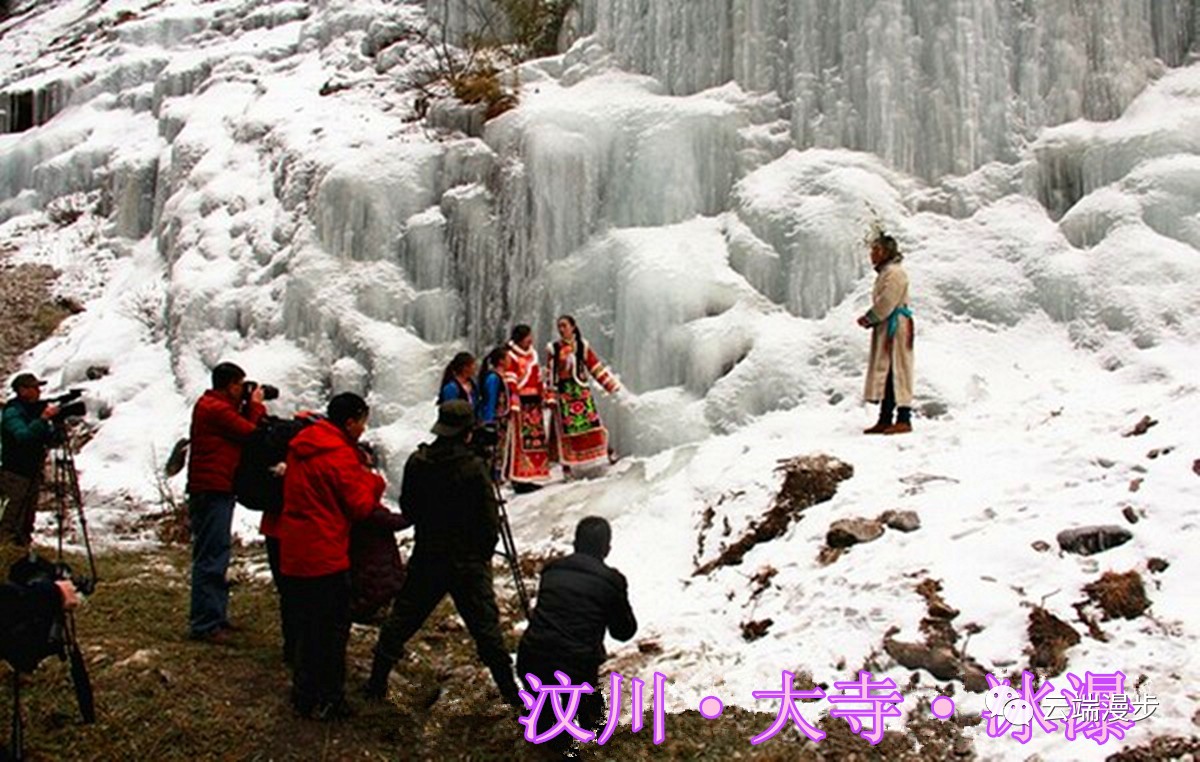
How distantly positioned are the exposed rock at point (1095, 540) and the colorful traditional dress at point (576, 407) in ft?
16.0

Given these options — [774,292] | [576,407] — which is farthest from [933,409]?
[576,407]

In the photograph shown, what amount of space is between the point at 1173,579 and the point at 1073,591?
51cm

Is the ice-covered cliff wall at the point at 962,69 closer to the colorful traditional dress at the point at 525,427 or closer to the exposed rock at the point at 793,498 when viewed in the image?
the colorful traditional dress at the point at 525,427

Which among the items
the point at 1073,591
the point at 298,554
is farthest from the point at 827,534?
the point at 298,554

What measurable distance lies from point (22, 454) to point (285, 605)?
13.9 ft

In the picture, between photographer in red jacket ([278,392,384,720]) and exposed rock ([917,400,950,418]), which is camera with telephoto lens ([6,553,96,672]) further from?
exposed rock ([917,400,950,418])

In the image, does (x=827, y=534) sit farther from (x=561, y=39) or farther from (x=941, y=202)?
(x=561, y=39)

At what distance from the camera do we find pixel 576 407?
10047 millimetres

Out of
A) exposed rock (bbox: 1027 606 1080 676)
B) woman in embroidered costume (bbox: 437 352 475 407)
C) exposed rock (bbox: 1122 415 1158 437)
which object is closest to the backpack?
woman in embroidered costume (bbox: 437 352 475 407)

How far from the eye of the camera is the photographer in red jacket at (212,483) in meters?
6.31

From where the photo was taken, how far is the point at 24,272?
57.6 ft

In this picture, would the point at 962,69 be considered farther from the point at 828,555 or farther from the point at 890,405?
the point at 828,555

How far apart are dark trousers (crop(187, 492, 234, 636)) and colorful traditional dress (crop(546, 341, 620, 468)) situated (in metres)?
4.12

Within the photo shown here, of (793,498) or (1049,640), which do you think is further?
(793,498)
